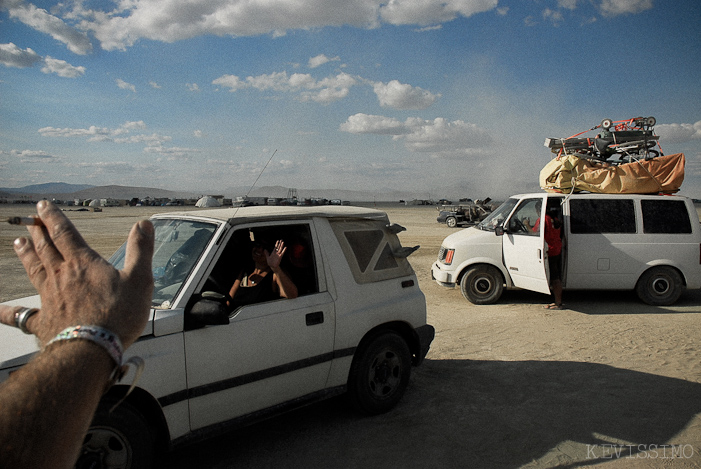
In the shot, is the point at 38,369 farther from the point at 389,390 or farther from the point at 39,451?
the point at 389,390

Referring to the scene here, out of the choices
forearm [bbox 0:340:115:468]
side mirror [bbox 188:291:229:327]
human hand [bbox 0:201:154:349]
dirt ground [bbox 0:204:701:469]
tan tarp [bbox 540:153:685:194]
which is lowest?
dirt ground [bbox 0:204:701:469]

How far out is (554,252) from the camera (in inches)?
320

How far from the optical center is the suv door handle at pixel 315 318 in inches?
149

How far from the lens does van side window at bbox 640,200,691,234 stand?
8641mm

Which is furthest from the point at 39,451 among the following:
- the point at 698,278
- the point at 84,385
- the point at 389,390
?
the point at 698,278

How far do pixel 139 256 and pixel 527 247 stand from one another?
8.04 m

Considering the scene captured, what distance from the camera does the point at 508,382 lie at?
17.0 feet

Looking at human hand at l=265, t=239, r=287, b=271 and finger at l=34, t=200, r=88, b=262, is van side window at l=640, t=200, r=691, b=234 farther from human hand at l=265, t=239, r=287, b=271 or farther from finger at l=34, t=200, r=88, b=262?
finger at l=34, t=200, r=88, b=262

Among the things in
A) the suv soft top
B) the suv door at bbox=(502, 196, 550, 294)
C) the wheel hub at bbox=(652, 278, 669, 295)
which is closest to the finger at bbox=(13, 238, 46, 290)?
the suv soft top

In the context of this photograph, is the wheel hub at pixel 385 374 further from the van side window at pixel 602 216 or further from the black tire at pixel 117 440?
the van side window at pixel 602 216

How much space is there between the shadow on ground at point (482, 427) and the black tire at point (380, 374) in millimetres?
158

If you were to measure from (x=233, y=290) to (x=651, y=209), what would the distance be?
8190 millimetres

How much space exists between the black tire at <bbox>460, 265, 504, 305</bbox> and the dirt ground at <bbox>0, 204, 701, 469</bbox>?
1.47 m

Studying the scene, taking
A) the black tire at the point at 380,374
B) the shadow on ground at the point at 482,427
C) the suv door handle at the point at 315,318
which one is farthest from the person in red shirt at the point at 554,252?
the suv door handle at the point at 315,318
